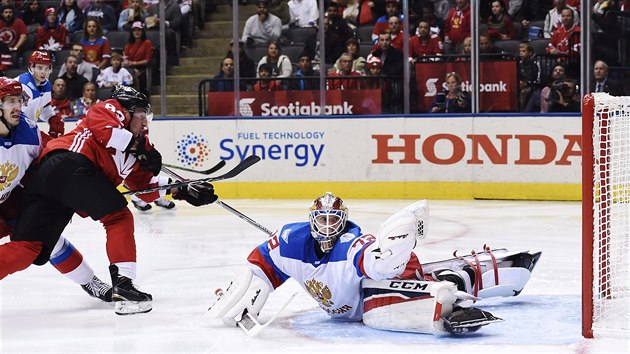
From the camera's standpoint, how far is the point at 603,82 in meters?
8.23

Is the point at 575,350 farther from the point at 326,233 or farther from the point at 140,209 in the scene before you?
the point at 140,209

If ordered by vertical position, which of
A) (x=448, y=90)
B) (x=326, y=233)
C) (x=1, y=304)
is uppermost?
(x=448, y=90)

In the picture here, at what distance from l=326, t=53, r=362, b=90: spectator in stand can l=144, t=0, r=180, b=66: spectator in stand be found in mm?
1416

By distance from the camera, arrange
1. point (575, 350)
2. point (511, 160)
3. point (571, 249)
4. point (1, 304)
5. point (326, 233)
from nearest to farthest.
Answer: point (575, 350) → point (326, 233) → point (1, 304) → point (571, 249) → point (511, 160)

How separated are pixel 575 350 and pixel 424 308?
1.75 ft

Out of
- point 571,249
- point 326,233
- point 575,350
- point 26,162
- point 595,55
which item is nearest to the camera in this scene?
point 575,350

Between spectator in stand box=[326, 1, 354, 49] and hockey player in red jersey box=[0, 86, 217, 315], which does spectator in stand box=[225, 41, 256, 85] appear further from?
hockey player in red jersey box=[0, 86, 217, 315]

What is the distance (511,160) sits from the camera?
8852 mm

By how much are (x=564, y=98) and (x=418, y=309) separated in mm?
5251

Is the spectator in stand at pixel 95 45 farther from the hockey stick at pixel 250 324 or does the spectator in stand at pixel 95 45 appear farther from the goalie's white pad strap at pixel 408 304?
the goalie's white pad strap at pixel 408 304

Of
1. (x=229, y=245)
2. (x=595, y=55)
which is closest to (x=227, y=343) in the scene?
(x=229, y=245)

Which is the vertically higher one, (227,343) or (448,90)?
(448,90)

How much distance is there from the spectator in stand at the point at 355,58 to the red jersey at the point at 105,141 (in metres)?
4.78

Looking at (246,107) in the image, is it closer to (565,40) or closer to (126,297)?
(565,40)
